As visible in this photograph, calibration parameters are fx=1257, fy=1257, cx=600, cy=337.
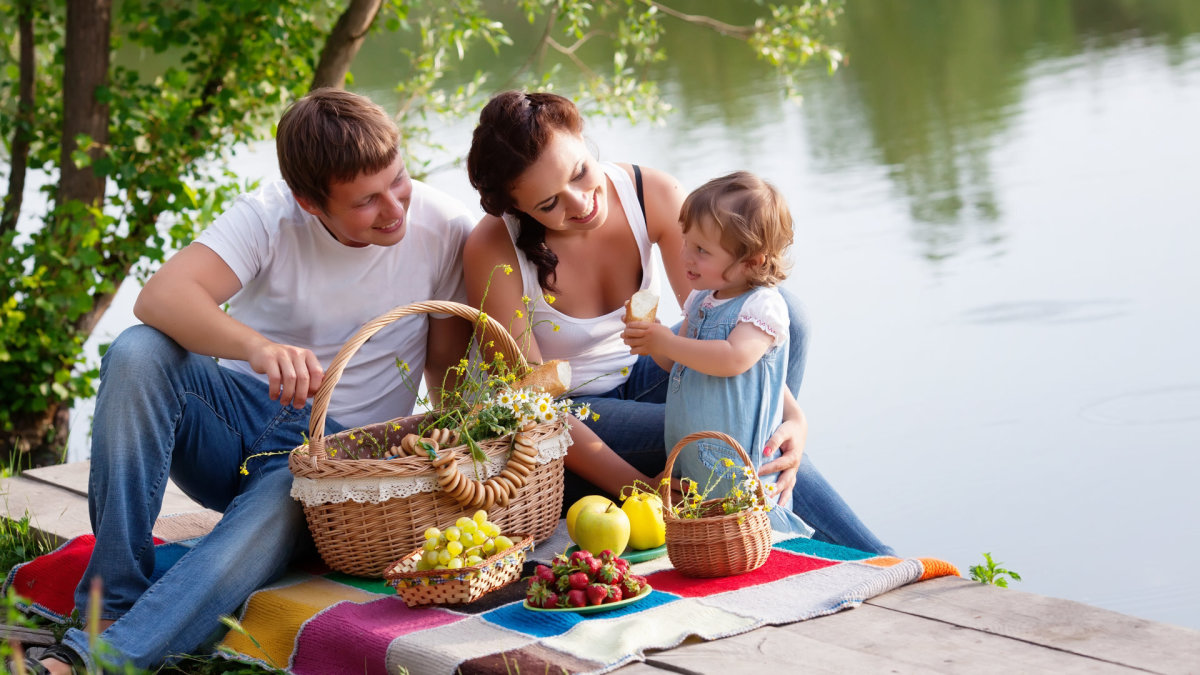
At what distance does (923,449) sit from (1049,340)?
1221mm

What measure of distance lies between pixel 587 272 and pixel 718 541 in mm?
834

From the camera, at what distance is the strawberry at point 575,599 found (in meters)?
2.15

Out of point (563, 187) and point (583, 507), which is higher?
point (563, 187)

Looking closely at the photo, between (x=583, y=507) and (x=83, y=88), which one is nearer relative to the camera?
(x=583, y=507)

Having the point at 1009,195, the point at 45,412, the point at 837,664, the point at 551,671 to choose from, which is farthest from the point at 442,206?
the point at 1009,195

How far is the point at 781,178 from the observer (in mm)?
8266

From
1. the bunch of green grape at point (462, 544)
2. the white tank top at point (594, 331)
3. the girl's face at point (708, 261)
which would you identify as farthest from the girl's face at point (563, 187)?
the bunch of green grape at point (462, 544)

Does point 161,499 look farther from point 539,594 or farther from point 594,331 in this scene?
point 594,331

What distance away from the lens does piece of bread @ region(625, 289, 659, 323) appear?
2.56 meters

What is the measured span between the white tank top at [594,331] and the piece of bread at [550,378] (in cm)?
25

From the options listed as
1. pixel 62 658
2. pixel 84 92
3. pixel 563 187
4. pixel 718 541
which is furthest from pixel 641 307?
pixel 84 92

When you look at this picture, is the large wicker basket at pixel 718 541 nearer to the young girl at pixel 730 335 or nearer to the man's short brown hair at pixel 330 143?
the young girl at pixel 730 335

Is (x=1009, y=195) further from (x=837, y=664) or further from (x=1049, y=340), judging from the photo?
(x=837, y=664)

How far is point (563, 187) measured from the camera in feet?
8.63
